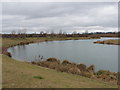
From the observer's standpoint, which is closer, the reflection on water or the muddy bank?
the muddy bank

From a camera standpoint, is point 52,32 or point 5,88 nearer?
point 5,88

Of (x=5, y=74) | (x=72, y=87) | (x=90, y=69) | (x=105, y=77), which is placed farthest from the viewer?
(x=90, y=69)

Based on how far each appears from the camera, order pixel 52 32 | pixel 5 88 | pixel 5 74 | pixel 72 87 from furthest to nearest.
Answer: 1. pixel 52 32
2. pixel 5 74
3. pixel 72 87
4. pixel 5 88

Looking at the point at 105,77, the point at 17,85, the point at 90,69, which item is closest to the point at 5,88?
the point at 17,85

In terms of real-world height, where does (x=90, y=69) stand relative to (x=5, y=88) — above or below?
below

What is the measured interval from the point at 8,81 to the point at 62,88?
277 centimetres

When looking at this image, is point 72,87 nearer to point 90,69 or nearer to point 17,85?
point 17,85

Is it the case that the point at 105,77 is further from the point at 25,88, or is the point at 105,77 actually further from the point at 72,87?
the point at 25,88

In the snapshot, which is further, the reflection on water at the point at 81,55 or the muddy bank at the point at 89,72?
the reflection on water at the point at 81,55

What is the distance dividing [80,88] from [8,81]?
3.69 meters

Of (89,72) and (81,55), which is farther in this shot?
(81,55)

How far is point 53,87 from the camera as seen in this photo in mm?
8422

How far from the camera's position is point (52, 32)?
534 feet

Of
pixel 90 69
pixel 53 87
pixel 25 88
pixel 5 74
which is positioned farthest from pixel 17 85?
pixel 90 69
